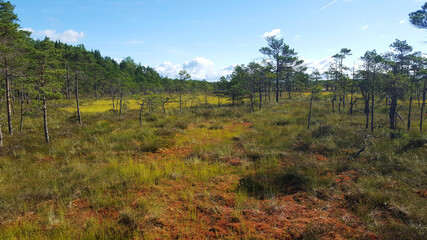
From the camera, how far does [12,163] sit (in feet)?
25.7

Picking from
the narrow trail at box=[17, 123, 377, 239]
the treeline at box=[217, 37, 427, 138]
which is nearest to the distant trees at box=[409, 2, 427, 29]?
the treeline at box=[217, 37, 427, 138]

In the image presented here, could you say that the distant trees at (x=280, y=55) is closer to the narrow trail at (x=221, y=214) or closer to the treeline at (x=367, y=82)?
the treeline at (x=367, y=82)

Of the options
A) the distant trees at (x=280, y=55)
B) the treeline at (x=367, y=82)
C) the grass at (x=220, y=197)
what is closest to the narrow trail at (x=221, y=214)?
the grass at (x=220, y=197)

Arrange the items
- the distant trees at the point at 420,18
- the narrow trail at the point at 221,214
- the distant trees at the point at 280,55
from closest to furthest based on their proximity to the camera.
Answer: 1. the narrow trail at the point at 221,214
2. the distant trees at the point at 420,18
3. the distant trees at the point at 280,55

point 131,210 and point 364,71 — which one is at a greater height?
point 364,71

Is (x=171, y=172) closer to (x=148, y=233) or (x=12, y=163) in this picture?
(x=148, y=233)

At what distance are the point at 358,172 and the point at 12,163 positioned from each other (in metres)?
13.7

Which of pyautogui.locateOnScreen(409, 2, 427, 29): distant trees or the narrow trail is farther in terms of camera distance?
pyautogui.locateOnScreen(409, 2, 427, 29): distant trees

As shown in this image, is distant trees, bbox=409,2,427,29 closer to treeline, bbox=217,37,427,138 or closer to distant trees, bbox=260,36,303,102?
treeline, bbox=217,37,427,138

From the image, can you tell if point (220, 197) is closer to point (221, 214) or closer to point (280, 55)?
point (221, 214)

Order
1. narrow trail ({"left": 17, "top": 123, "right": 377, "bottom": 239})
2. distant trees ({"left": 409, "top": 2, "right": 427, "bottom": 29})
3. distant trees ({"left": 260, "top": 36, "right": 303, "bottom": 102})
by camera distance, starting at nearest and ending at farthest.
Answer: narrow trail ({"left": 17, "top": 123, "right": 377, "bottom": 239})
distant trees ({"left": 409, "top": 2, "right": 427, "bottom": 29})
distant trees ({"left": 260, "top": 36, "right": 303, "bottom": 102})

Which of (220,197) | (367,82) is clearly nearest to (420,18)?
(367,82)

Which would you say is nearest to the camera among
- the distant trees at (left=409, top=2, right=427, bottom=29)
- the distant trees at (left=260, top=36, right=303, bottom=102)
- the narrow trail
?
the narrow trail

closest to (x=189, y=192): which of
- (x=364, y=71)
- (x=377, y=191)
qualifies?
(x=377, y=191)
